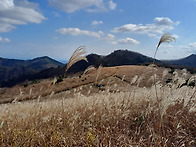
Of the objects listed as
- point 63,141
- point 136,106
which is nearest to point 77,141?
point 63,141

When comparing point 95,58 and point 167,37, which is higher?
point 95,58

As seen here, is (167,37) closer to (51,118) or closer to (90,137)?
(90,137)

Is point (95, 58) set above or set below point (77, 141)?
above

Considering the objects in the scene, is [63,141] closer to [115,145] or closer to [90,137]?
[90,137]

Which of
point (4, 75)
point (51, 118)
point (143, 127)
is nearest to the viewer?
point (143, 127)

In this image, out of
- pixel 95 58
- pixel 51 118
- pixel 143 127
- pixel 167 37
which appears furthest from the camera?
pixel 95 58

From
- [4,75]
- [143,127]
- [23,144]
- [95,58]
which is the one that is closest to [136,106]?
[143,127]

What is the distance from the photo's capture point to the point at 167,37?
231 centimetres

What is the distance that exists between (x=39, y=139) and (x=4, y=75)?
7241 inches

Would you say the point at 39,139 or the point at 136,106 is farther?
the point at 136,106

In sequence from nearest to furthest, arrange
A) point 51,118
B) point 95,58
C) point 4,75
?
point 51,118, point 95,58, point 4,75

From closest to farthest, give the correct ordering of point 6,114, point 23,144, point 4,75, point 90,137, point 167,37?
point 167,37 → point 23,144 → point 90,137 → point 6,114 → point 4,75

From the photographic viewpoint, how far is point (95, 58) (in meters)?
109

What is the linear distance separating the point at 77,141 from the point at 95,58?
10694cm
